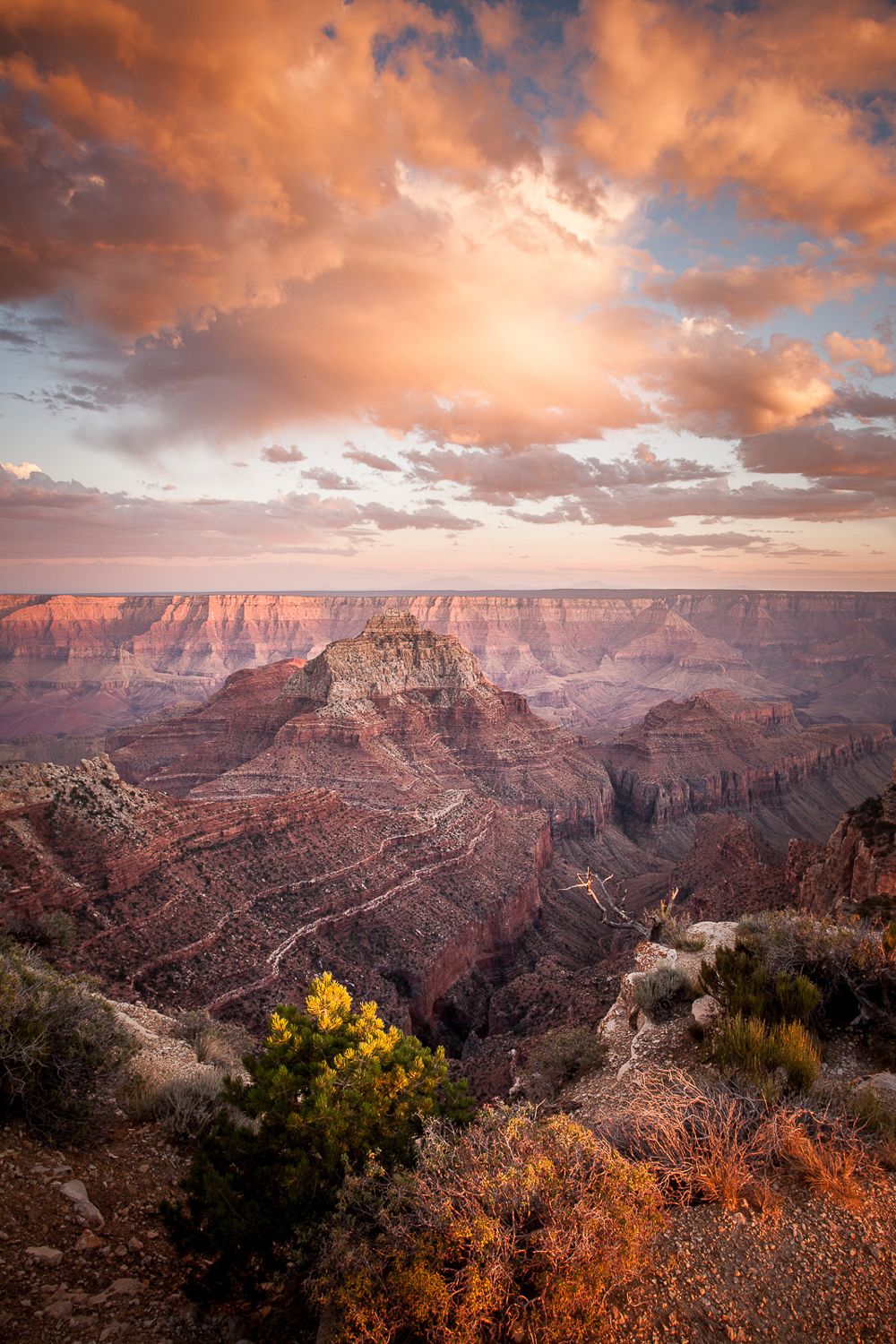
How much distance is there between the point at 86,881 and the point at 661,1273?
23.6m

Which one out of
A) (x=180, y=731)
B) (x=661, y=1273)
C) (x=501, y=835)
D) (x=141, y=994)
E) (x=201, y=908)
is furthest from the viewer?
(x=180, y=731)

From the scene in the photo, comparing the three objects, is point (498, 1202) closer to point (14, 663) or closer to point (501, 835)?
point (501, 835)

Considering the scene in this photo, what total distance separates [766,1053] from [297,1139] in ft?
19.6

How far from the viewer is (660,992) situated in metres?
11.6

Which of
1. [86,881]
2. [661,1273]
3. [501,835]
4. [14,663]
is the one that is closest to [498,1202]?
[661,1273]

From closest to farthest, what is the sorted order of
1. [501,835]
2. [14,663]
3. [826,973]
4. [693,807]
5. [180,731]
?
[826,973], [501,835], [180,731], [693,807], [14,663]

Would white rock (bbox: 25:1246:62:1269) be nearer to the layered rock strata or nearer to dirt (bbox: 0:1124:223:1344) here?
dirt (bbox: 0:1124:223:1344)

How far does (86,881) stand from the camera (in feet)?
71.3

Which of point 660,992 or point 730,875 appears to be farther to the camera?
point 730,875

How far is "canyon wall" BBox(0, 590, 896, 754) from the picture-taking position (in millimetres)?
134250

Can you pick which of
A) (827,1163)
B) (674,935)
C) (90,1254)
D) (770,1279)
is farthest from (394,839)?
(770,1279)

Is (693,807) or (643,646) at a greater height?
(643,646)

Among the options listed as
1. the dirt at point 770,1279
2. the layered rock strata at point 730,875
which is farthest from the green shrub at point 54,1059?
the layered rock strata at point 730,875

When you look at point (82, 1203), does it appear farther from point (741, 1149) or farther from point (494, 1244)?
point (741, 1149)
